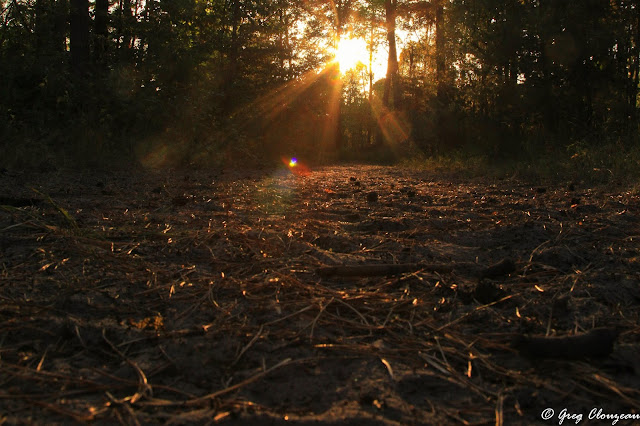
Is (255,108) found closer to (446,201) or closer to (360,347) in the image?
(446,201)

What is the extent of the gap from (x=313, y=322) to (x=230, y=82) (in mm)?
18644

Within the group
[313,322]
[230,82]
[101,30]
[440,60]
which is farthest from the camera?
[440,60]

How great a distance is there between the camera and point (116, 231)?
3258mm

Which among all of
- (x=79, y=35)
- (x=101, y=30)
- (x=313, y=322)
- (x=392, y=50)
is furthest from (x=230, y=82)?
(x=313, y=322)

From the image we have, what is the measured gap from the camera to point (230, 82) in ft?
63.1

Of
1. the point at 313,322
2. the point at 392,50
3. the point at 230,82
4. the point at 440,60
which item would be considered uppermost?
the point at 392,50

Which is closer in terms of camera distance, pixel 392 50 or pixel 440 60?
pixel 440 60

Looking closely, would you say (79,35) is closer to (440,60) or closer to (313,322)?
(313,322)

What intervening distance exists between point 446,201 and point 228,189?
3.03 meters

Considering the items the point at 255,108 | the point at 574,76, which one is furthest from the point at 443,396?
the point at 255,108

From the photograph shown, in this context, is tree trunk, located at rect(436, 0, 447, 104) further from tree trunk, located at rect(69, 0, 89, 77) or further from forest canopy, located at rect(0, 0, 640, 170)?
tree trunk, located at rect(69, 0, 89, 77)

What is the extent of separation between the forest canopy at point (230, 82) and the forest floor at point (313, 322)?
678cm

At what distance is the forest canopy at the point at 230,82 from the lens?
10.9 m

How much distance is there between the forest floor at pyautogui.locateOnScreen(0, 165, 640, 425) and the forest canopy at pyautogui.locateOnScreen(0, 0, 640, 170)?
6.78 meters
